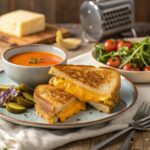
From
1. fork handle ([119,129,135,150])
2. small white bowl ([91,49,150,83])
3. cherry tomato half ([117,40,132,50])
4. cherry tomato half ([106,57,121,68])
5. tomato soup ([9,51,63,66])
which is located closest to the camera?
fork handle ([119,129,135,150])

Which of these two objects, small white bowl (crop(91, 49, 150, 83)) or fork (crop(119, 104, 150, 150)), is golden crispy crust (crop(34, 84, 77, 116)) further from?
small white bowl (crop(91, 49, 150, 83))

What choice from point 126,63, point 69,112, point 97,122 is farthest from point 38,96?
point 126,63

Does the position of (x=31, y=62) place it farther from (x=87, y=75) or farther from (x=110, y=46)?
(x=110, y=46)

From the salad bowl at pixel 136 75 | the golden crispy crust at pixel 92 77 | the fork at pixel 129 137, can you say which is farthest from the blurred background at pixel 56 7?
the fork at pixel 129 137

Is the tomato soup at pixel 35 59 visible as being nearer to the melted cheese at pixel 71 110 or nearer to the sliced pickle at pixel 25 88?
the sliced pickle at pixel 25 88

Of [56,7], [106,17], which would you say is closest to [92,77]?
[106,17]

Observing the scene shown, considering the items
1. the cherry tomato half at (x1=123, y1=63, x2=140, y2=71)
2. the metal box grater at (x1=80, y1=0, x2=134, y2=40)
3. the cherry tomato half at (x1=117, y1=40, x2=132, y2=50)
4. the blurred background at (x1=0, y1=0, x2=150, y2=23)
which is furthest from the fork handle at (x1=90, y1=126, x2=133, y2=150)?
the blurred background at (x1=0, y1=0, x2=150, y2=23)
